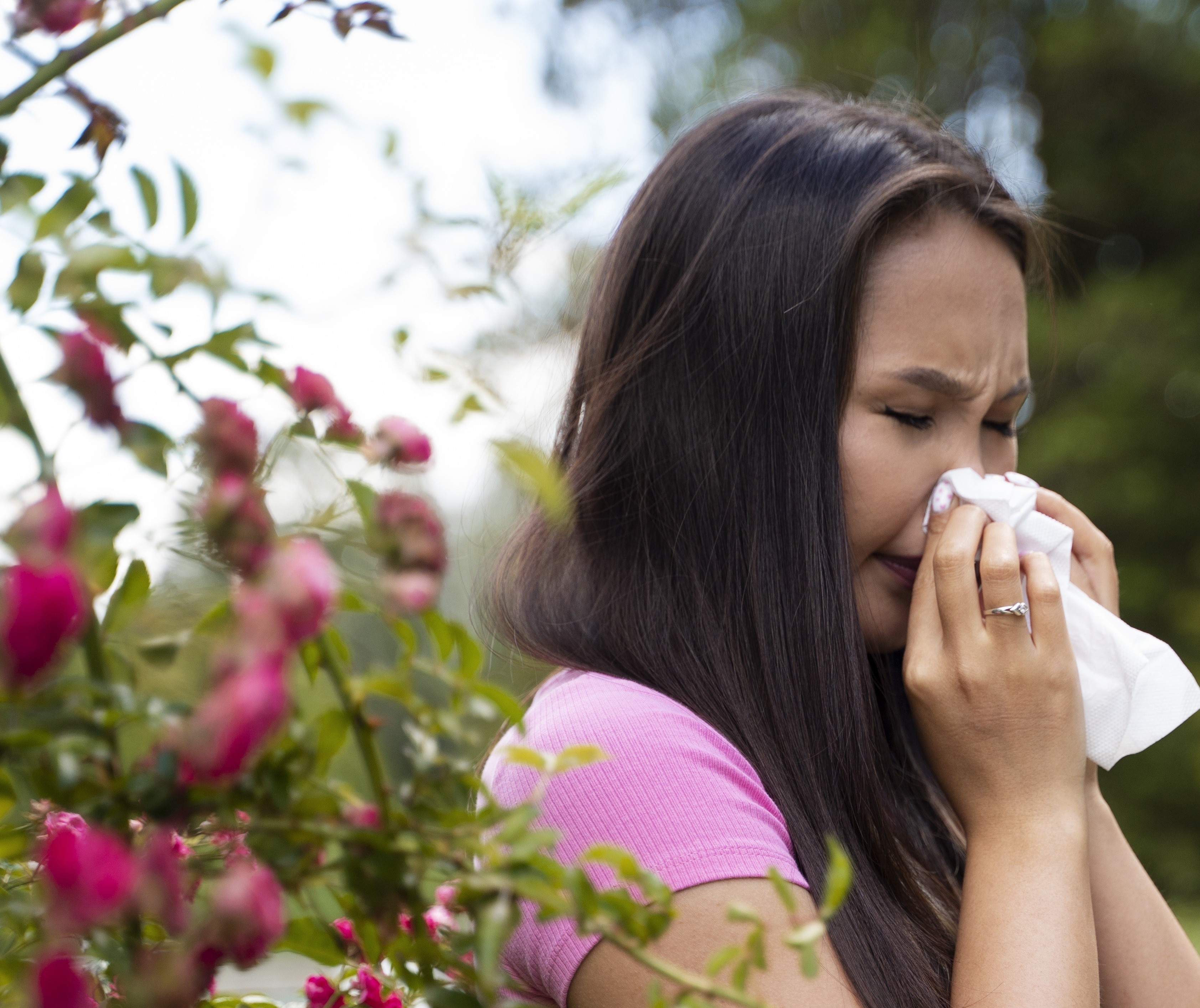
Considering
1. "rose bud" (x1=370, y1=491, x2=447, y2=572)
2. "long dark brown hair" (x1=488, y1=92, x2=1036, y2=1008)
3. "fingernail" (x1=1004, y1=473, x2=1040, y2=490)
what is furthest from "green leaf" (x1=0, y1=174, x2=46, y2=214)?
"fingernail" (x1=1004, y1=473, x2=1040, y2=490)

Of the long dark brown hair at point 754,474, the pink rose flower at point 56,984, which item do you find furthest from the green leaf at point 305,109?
the long dark brown hair at point 754,474

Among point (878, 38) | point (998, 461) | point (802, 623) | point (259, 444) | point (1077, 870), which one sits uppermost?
point (878, 38)

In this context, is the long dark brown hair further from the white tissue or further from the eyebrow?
the white tissue

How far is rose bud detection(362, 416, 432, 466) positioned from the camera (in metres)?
0.46

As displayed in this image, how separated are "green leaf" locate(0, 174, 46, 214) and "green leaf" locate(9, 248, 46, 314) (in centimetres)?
2

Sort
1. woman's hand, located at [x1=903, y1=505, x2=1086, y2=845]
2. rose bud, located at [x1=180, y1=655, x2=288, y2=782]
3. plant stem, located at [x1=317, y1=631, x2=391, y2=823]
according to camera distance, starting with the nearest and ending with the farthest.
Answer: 1. rose bud, located at [x1=180, y1=655, x2=288, y2=782]
2. plant stem, located at [x1=317, y1=631, x2=391, y2=823]
3. woman's hand, located at [x1=903, y1=505, x2=1086, y2=845]

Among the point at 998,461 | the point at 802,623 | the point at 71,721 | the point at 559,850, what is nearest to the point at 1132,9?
the point at 998,461

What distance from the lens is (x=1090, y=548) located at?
172 cm

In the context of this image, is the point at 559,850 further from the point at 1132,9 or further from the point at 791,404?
the point at 1132,9

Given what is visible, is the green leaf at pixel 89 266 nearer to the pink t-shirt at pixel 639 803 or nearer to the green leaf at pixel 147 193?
the green leaf at pixel 147 193

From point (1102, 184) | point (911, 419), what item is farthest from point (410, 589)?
point (1102, 184)

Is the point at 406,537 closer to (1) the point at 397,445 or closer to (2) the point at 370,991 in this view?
(1) the point at 397,445

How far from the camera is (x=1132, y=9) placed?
667cm

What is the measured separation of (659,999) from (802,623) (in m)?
0.91
